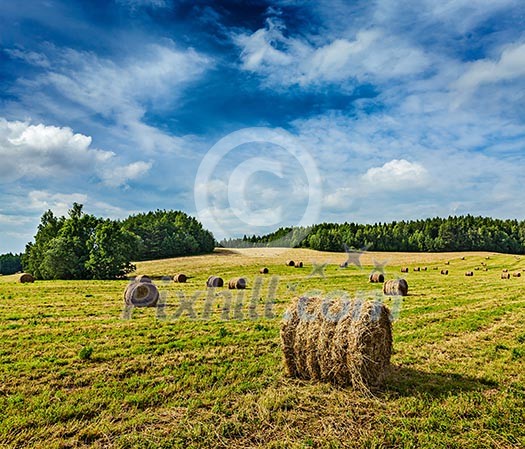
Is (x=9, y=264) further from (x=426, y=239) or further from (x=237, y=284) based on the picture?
(x=426, y=239)

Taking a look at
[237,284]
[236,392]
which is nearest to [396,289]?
[237,284]

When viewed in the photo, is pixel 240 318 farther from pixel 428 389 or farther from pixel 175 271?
pixel 175 271

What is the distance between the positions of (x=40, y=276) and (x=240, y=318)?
41.6 metres

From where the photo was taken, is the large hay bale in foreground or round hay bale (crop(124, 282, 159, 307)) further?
round hay bale (crop(124, 282, 159, 307))

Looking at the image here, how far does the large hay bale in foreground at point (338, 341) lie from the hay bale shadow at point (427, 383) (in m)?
0.27

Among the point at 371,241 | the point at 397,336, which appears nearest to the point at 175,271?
the point at 397,336

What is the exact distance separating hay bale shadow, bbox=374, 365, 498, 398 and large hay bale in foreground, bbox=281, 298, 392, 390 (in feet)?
0.87

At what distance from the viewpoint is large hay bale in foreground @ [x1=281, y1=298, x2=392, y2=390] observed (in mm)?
7227

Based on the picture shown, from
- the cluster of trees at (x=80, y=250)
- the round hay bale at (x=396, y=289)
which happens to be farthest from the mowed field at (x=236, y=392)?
the cluster of trees at (x=80, y=250)

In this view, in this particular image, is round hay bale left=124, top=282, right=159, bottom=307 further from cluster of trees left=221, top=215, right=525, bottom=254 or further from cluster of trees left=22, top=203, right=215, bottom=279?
cluster of trees left=221, top=215, right=525, bottom=254

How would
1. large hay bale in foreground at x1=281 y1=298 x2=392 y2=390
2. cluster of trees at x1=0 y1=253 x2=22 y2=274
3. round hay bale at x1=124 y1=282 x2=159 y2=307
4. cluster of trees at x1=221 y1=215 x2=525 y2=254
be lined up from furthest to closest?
cluster of trees at x1=0 y1=253 x2=22 y2=274
cluster of trees at x1=221 y1=215 x2=525 y2=254
round hay bale at x1=124 y1=282 x2=159 y2=307
large hay bale in foreground at x1=281 y1=298 x2=392 y2=390

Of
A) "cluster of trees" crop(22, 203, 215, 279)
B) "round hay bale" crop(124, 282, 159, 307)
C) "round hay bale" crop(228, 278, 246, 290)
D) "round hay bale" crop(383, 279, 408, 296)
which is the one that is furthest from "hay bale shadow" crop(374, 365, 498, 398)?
"cluster of trees" crop(22, 203, 215, 279)

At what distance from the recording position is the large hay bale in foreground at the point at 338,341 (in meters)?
7.23

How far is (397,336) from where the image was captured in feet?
36.4
